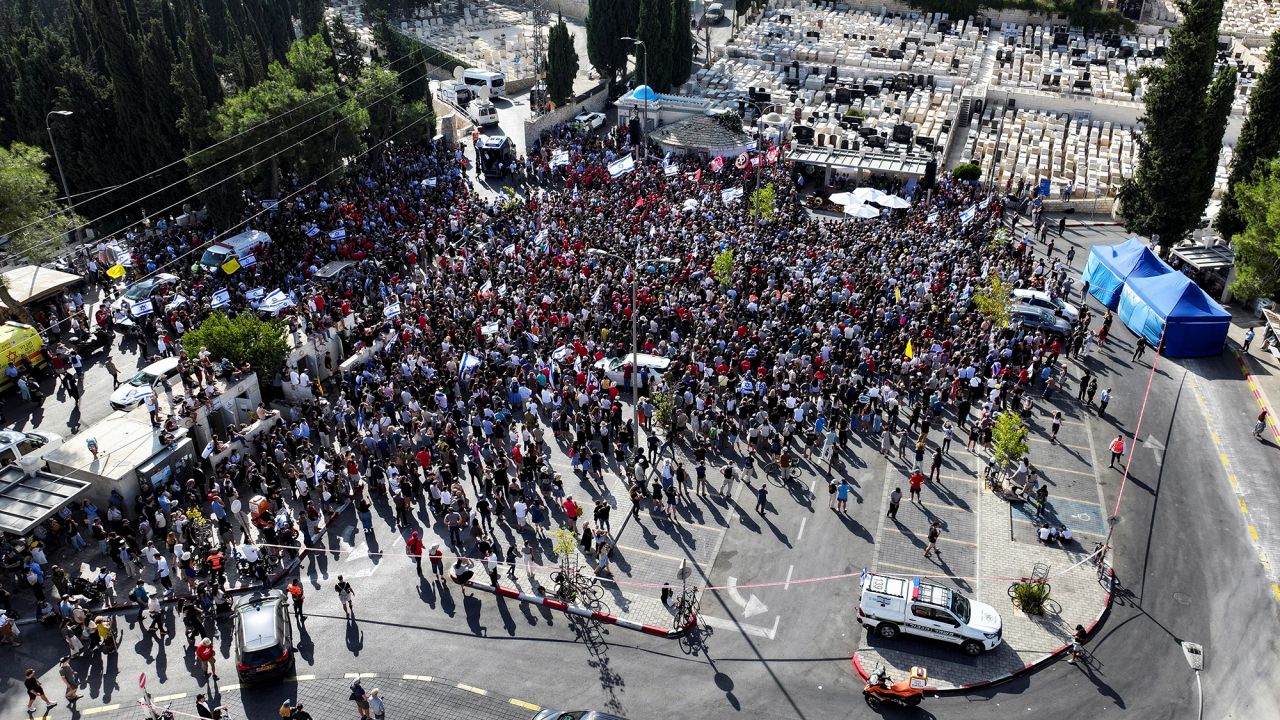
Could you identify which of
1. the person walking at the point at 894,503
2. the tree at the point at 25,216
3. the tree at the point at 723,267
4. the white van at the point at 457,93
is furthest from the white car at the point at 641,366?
the white van at the point at 457,93

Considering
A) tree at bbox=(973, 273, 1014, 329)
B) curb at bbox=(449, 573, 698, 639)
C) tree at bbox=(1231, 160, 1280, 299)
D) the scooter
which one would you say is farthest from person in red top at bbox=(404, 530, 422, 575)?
tree at bbox=(1231, 160, 1280, 299)

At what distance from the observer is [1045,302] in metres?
33.8

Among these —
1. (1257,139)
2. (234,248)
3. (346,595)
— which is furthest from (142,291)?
(1257,139)

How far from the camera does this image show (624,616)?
70.9 ft

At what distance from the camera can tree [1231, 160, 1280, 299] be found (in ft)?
107

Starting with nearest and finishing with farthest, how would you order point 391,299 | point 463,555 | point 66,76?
point 463,555
point 391,299
point 66,76

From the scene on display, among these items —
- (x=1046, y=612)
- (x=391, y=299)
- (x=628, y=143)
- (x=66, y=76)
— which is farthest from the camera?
(x=628, y=143)

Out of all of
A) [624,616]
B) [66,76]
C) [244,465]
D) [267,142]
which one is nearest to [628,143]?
[267,142]

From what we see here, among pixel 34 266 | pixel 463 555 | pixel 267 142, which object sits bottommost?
pixel 463 555

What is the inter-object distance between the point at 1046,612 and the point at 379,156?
41.2m

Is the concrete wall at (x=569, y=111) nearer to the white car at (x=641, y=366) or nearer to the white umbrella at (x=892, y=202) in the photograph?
the white umbrella at (x=892, y=202)

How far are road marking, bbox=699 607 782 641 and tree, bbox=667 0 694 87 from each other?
48879 mm

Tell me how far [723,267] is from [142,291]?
2208cm

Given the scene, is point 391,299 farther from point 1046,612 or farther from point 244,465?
point 1046,612
